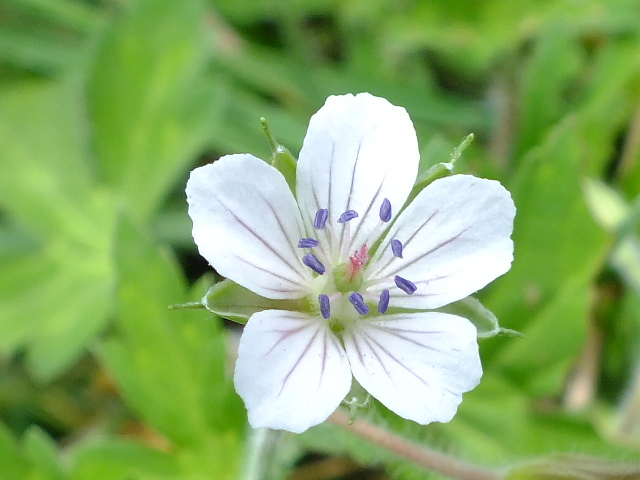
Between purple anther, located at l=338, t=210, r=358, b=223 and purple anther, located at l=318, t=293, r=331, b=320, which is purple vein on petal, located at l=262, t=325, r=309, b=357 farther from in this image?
purple anther, located at l=338, t=210, r=358, b=223

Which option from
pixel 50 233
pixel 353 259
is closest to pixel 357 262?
pixel 353 259

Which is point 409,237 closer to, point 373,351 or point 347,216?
point 347,216

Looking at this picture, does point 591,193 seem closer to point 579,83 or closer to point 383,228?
point 579,83

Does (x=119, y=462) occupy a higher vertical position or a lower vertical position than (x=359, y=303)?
lower

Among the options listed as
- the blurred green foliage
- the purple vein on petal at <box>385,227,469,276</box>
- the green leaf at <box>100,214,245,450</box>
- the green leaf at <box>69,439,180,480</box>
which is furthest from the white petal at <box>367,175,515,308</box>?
the green leaf at <box>69,439,180,480</box>

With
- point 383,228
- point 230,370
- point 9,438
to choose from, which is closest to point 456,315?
point 383,228
